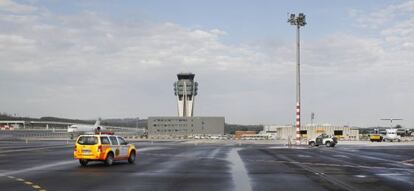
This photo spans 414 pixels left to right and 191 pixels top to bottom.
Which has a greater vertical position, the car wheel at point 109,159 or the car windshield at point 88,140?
the car windshield at point 88,140

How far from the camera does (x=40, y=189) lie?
17.0 metres

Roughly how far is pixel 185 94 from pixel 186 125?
2171cm

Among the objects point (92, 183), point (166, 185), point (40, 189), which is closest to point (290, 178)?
point (166, 185)

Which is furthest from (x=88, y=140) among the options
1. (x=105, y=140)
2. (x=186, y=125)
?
(x=186, y=125)

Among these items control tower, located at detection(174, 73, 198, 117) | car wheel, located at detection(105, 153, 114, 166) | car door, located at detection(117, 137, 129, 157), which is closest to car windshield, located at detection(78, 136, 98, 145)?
car wheel, located at detection(105, 153, 114, 166)

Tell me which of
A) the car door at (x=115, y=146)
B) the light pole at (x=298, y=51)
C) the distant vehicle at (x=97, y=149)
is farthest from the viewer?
the light pole at (x=298, y=51)

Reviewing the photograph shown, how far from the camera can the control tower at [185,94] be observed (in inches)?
7008

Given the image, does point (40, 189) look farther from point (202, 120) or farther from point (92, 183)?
point (202, 120)

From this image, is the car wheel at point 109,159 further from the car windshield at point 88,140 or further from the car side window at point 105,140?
the car windshield at point 88,140

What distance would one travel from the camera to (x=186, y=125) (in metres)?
160

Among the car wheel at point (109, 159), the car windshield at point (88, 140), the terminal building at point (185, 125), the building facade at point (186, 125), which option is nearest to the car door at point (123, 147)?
the car wheel at point (109, 159)

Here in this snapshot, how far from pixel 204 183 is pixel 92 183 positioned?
3775mm

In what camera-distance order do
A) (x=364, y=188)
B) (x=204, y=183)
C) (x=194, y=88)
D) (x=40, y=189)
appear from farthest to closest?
(x=194, y=88) < (x=204, y=183) < (x=364, y=188) < (x=40, y=189)

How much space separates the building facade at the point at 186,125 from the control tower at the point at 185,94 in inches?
693
